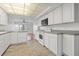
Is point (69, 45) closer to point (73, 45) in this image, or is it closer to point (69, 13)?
point (73, 45)

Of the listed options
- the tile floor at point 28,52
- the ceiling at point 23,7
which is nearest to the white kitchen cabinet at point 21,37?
the ceiling at point 23,7

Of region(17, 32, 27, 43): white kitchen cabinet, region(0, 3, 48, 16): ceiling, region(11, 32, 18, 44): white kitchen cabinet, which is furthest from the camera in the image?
region(17, 32, 27, 43): white kitchen cabinet

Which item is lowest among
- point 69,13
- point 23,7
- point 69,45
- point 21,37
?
point 21,37

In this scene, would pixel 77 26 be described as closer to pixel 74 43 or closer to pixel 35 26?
pixel 74 43

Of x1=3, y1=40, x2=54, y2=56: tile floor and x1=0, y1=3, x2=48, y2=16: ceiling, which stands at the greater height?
x1=0, y1=3, x2=48, y2=16: ceiling

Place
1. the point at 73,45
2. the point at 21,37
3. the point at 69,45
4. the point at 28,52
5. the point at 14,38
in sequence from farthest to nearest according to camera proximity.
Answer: the point at 21,37
the point at 14,38
the point at 28,52
the point at 69,45
the point at 73,45

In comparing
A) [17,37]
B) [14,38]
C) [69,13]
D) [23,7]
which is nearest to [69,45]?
[69,13]

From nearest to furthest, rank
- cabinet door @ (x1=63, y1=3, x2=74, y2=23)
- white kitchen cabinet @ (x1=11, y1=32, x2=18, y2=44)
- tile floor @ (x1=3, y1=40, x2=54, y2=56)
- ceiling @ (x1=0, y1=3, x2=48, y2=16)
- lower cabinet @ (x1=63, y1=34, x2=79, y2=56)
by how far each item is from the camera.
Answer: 1. lower cabinet @ (x1=63, y1=34, x2=79, y2=56)
2. cabinet door @ (x1=63, y1=3, x2=74, y2=23)
3. tile floor @ (x1=3, y1=40, x2=54, y2=56)
4. ceiling @ (x1=0, y1=3, x2=48, y2=16)
5. white kitchen cabinet @ (x1=11, y1=32, x2=18, y2=44)

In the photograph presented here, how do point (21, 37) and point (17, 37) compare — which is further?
point (21, 37)

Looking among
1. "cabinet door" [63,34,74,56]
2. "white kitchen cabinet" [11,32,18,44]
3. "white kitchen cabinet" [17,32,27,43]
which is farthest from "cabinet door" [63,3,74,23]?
"white kitchen cabinet" [17,32,27,43]

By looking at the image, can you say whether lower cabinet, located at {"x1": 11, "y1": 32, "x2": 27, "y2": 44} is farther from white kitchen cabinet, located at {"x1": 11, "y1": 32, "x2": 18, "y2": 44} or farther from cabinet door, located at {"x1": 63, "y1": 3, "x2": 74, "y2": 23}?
cabinet door, located at {"x1": 63, "y1": 3, "x2": 74, "y2": 23}

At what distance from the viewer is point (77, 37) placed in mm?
2607

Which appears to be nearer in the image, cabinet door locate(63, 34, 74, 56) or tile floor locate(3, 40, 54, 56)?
cabinet door locate(63, 34, 74, 56)

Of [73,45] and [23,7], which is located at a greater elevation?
[23,7]
